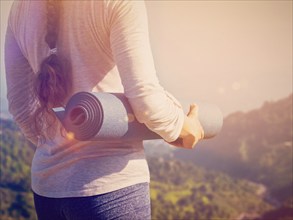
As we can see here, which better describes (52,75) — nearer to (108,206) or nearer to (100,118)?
(100,118)

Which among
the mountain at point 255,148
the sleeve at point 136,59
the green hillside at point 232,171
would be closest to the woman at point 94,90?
the sleeve at point 136,59

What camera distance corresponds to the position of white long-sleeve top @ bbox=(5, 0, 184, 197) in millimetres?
562

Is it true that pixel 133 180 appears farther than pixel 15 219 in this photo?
No

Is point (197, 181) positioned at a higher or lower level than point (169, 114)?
lower

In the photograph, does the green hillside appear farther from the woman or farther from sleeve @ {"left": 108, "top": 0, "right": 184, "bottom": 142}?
sleeve @ {"left": 108, "top": 0, "right": 184, "bottom": 142}

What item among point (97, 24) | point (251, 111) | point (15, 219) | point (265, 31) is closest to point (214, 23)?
point (265, 31)

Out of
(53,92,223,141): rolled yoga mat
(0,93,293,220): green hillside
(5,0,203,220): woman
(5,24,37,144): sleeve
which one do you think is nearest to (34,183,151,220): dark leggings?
(5,0,203,220): woman

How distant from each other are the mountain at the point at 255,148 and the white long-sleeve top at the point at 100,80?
798 centimetres

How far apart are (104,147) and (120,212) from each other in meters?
0.12

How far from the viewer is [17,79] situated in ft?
2.55

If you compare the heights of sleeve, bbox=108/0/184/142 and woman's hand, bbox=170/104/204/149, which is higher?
sleeve, bbox=108/0/184/142

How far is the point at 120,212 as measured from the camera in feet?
2.04

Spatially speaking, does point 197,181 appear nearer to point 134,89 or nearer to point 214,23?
point 214,23

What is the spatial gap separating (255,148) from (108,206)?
9.03m
